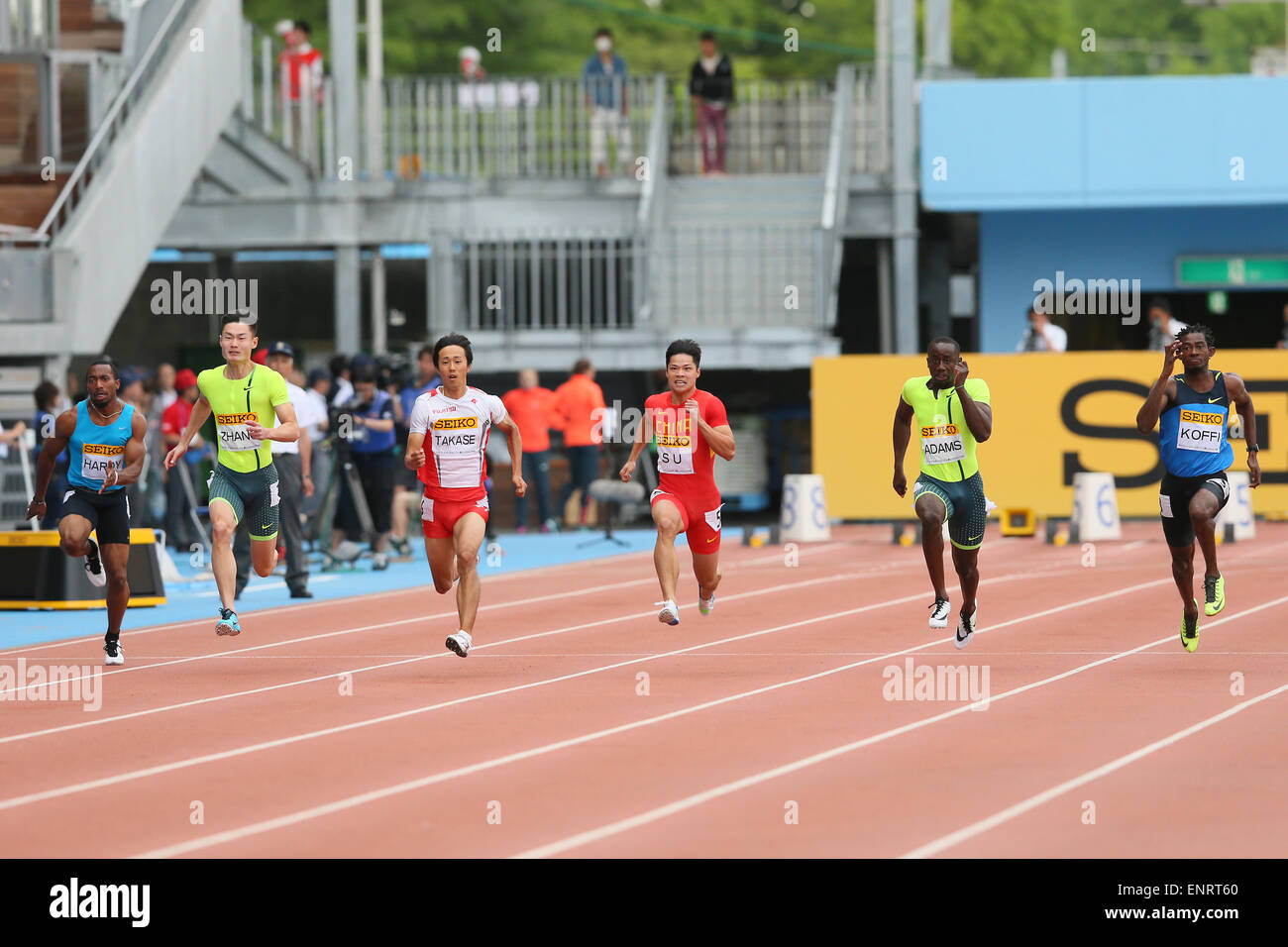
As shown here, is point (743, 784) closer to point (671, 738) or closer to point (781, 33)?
point (671, 738)

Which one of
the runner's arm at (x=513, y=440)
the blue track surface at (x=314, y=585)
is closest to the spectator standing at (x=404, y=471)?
the blue track surface at (x=314, y=585)

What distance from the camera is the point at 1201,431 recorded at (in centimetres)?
1255

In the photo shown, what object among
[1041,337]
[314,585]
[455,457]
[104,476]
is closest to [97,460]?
[104,476]

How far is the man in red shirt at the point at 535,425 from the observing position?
25.5 meters

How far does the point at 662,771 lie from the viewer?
28.9ft

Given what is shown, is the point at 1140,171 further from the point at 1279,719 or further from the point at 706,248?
the point at 1279,719

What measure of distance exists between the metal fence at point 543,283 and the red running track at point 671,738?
39.2ft

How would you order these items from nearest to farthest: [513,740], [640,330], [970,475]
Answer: [513,740] → [970,475] → [640,330]

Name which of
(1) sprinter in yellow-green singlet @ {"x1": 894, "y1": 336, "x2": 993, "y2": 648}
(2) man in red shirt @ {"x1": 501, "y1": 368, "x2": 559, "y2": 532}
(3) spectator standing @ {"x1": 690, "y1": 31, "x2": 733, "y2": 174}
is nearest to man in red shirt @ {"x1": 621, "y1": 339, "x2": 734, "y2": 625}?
(1) sprinter in yellow-green singlet @ {"x1": 894, "y1": 336, "x2": 993, "y2": 648}

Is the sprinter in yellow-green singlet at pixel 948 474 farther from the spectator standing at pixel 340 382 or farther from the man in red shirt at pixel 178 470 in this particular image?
the man in red shirt at pixel 178 470

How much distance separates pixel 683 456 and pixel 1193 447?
3.36 meters

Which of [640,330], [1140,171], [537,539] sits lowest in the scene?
[537,539]
